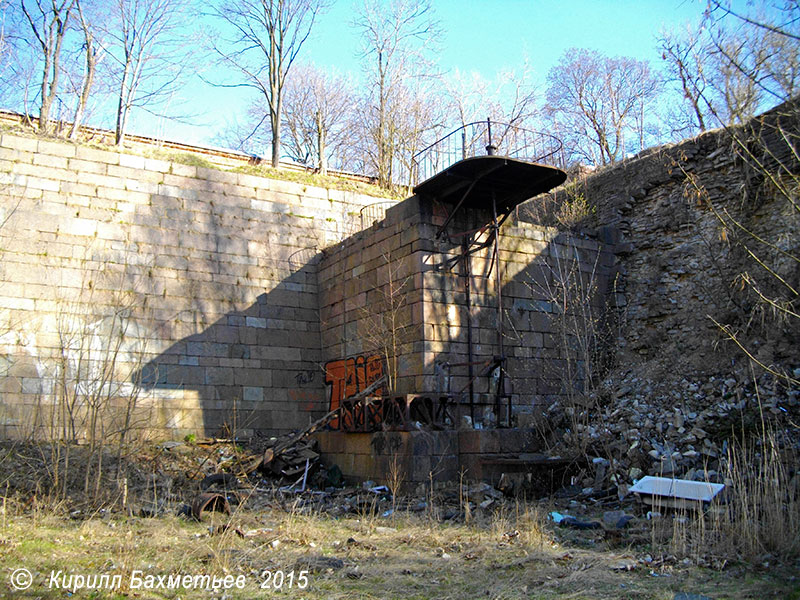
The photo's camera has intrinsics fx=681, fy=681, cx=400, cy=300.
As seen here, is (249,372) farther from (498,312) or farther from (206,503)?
(206,503)

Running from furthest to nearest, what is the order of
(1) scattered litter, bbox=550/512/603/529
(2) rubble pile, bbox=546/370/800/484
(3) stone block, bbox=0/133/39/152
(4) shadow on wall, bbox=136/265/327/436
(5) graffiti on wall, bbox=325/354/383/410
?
1. (4) shadow on wall, bbox=136/265/327/436
2. (5) graffiti on wall, bbox=325/354/383/410
3. (3) stone block, bbox=0/133/39/152
4. (2) rubble pile, bbox=546/370/800/484
5. (1) scattered litter, bbox=550/512/603/529

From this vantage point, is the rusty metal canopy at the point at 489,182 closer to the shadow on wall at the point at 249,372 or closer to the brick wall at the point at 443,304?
the brick wall at the point at 443,304

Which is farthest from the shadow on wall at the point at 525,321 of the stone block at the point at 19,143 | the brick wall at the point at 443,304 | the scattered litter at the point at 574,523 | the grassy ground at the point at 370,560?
the stone block at the point at 19,143

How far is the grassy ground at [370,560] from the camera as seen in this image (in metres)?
5.61

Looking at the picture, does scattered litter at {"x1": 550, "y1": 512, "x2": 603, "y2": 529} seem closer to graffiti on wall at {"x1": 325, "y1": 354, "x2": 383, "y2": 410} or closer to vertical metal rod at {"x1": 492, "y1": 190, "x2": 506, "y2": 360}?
vertical metal rod at {"x1": 492, "y1": 190, "x2": 506, "y2": 360}

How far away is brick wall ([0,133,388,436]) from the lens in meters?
11.9

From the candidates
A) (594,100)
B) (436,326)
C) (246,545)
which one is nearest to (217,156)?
(436,326)

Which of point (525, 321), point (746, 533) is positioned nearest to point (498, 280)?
point (525, 321)

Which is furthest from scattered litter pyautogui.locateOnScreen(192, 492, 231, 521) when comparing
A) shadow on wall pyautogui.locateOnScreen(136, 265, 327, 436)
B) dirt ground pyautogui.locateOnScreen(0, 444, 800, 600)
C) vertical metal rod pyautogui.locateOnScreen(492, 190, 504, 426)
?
vertical metal rod pyautogui.locateOnScreen(492, 190, 504, 426)

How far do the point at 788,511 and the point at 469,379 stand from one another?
18.7ft

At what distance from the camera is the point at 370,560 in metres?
6.64

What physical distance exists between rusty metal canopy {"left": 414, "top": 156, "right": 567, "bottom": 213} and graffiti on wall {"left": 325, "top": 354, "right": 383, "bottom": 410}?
10.6 ft

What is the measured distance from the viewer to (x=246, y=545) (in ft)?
23.0

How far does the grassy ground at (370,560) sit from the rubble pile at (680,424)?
245 cm
